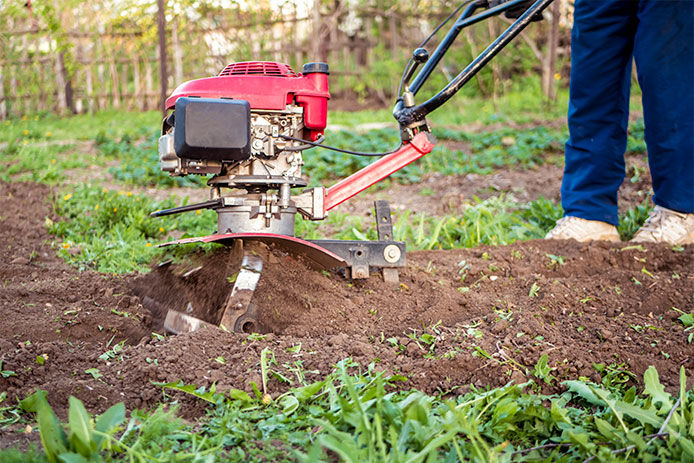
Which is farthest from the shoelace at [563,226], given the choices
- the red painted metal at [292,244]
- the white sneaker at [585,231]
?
the red painted metal at [292,244]

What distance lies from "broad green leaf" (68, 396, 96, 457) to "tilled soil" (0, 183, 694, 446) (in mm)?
208

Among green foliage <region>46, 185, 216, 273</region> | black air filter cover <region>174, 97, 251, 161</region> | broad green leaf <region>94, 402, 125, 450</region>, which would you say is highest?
black air filter cover <region>174, 97, 251, 161</region>

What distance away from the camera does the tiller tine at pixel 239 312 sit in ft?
7.03

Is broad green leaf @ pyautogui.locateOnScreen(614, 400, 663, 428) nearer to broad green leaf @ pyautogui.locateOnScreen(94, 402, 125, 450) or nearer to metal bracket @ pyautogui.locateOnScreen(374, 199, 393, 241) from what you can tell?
broad green leaf @ pyautogui.locateOnScreen(94, 402, 125, 450)

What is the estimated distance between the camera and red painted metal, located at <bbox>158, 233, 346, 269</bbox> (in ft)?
7.34

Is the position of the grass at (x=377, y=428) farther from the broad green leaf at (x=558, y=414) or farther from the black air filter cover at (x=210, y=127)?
the black air filter cover at (x=210, y=127)

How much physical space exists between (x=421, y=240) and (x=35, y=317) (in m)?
2.07

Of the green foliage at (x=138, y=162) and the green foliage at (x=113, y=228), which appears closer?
the green foliage at (x=113, y=228)

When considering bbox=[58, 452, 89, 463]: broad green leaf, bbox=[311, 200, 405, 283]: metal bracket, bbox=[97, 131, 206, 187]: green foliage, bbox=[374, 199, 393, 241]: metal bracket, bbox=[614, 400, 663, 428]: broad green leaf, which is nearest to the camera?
bbox=[58, 452, 89, 463]: broad green leaf

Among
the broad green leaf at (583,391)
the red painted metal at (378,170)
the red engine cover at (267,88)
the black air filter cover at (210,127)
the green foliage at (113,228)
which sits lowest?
the green foliage at (113,228)

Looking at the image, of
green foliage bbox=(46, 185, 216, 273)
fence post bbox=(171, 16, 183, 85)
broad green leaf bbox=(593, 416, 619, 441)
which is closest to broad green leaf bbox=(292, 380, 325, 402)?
broad green leaf bbox=(593, 416, 619, 441)

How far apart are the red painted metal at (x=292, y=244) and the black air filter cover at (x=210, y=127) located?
0.28m

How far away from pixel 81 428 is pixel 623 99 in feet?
10.1

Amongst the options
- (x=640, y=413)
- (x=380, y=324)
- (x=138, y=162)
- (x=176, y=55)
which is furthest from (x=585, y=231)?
(x=176, y=55)
